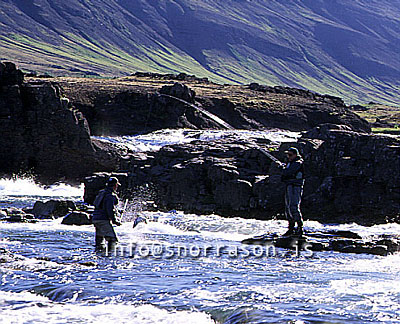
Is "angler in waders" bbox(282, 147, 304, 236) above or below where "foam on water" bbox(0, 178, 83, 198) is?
above

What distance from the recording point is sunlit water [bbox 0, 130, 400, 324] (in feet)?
34.8

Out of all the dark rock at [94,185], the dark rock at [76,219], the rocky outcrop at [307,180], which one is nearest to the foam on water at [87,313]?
the dark rock at [76,219]

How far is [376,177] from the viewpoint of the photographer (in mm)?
24016

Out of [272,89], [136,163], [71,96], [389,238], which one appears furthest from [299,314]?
[272,89]

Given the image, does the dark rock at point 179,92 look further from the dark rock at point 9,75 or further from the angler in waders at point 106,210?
the angler in waders at point 106,210

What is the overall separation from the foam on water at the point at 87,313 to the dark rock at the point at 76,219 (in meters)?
11.5

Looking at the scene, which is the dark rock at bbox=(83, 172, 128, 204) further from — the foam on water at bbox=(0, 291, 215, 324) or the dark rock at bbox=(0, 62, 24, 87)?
the foam on water at bbox=(0, 291, 215, 324)

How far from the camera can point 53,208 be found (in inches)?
1009

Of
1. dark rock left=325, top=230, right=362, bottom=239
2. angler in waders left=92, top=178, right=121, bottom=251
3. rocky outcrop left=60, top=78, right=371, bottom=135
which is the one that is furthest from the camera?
rocky outcrop left=60, top=78, right=371, bottom=135

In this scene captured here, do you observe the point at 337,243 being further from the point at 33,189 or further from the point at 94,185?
the point at 33,189

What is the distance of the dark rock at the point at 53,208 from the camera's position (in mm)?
25172

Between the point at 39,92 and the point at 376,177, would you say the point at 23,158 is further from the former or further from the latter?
the point at 376,177

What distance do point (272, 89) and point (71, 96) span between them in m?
29.5

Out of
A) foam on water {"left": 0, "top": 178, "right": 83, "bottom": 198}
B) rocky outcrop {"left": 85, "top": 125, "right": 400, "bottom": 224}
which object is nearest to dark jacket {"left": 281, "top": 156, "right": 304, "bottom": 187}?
rocky outcrop {"left": 85, "top": 125, "right": 400, "bottom": 224}
